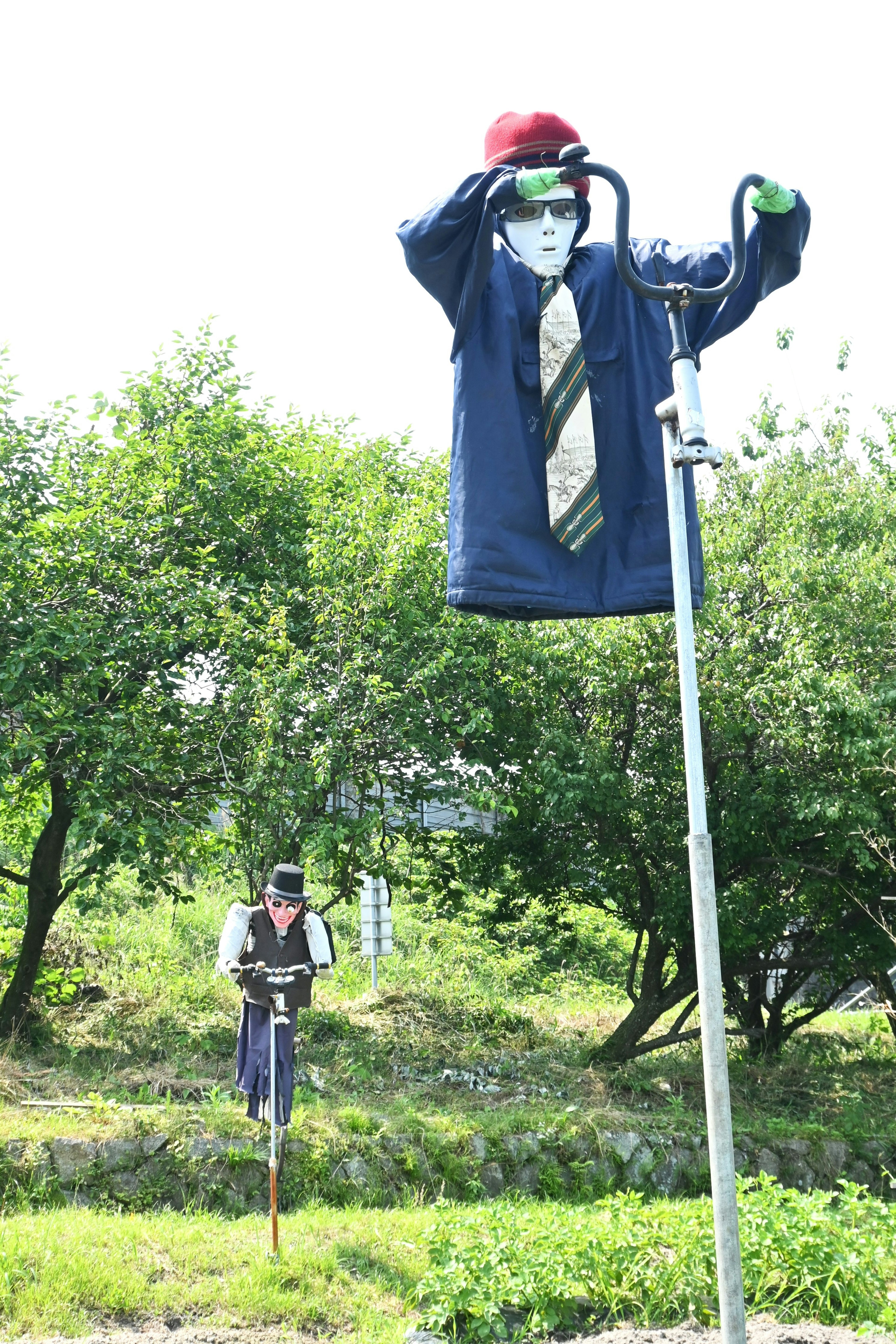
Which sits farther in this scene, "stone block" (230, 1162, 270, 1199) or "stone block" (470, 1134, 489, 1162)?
"stone block" (470, 1134, 489, 1162)

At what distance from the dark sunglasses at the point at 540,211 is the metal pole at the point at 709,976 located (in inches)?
32.2

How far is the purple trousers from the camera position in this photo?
6285mm

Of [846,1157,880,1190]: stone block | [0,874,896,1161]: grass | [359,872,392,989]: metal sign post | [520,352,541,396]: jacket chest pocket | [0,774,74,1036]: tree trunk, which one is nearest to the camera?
[520,352,541,396]: jacket chest pocket

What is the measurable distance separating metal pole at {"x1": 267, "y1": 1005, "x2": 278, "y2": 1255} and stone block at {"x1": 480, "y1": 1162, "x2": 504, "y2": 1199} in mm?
2191

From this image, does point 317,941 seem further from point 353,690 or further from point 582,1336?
point 353,690

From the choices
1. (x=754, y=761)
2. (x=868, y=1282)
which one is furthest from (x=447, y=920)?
(x=868, y=1282)

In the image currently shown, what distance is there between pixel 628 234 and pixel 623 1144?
7.58 metres

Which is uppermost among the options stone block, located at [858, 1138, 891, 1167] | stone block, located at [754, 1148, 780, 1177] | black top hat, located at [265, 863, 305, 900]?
black top hat, located at [265, 863, 305, 900]

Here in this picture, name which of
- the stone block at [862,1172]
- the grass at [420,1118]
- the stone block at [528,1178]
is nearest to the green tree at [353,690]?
the grass at [420,1118]

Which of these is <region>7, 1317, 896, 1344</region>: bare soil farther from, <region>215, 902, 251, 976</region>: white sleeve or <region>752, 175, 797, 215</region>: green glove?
<region>752, 175, 797, 215</region>: green glove

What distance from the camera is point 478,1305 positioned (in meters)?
4.16

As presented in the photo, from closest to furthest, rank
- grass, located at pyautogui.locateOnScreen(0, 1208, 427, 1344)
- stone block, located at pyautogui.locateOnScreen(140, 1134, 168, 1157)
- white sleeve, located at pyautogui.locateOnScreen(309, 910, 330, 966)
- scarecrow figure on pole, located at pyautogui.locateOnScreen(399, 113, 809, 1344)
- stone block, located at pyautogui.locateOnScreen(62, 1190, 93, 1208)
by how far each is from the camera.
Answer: scarecrow figure on pole, located at pyautogui.locateOnScreen(399, 113, 809, 1344), grass, located at pyautogui.locateOnScreen(0, 1208, 427, 1344), white sleeve, located at pyautogui.locateOnScreen(309, 910, 330, 966), stone block, located at pyautogui.locateOnScreen(62, 1190, 93, 1208), stone block, located at pyautogui.locateOnScreen(140, 1134, 168, 1157)

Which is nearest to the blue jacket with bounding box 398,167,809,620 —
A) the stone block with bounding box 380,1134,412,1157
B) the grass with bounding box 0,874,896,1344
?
the grass with bounding box 0,874,896,1344

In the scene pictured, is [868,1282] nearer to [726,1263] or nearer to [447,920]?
[726,1263]
